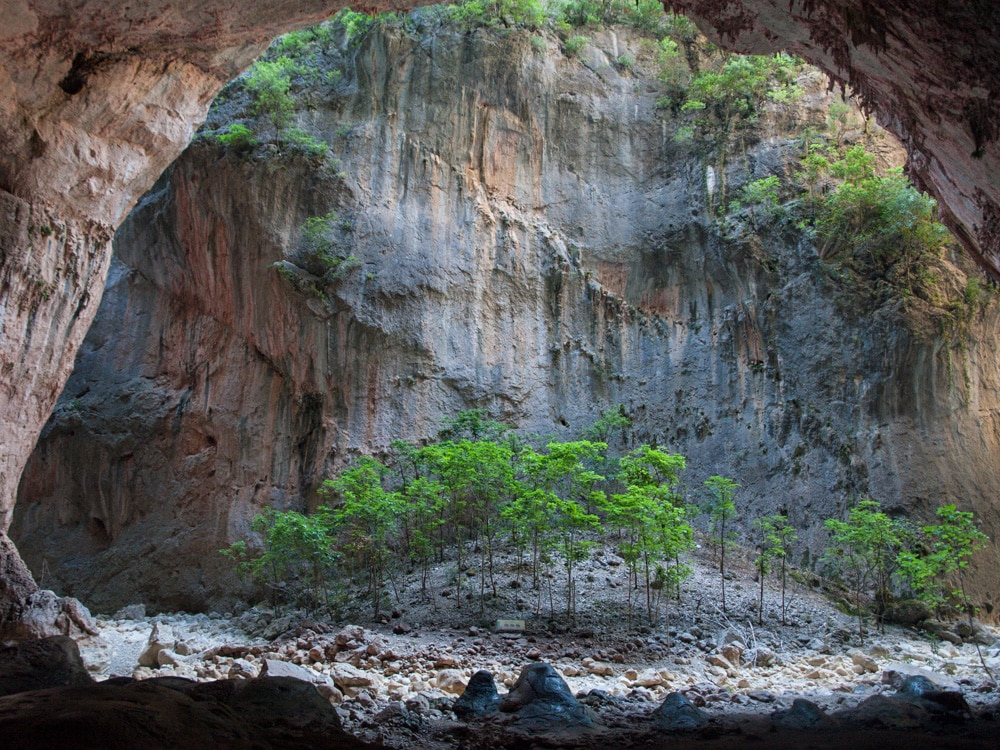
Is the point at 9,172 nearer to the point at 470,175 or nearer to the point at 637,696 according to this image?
the point at 637,696

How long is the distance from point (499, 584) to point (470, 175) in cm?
1161

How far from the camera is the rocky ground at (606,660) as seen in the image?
668 centimetres

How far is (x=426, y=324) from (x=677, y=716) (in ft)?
44.2

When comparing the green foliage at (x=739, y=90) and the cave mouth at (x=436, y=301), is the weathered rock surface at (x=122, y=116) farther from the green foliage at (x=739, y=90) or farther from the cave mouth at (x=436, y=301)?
the green foliage at (x=739, y=90)

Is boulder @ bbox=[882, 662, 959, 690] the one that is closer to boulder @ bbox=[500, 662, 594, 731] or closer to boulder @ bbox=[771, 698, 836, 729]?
boulder @ bbox=[771, 698, 836, 729]

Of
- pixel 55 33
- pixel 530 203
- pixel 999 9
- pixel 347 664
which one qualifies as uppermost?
pixel 530 203

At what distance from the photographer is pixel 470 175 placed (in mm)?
20484

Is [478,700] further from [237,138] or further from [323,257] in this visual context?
[237,138]

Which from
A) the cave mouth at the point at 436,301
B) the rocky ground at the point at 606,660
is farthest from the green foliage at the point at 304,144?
the rocky ground at the point at 606,660

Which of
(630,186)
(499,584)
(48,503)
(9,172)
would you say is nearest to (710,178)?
(630,186)

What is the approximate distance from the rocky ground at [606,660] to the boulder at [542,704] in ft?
0.44

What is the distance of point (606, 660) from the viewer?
10.4 meters

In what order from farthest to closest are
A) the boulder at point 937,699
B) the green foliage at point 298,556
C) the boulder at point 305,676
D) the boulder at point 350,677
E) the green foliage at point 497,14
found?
the green foliage at point 497,14 → the green foliage at point 298,556 → the boulder at point 350,677 → the boulder at point 305,676 → the boulder at point 937,699

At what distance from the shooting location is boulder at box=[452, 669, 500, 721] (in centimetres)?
688
